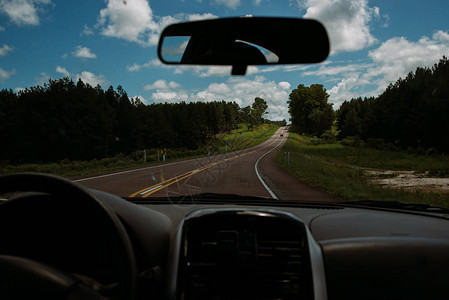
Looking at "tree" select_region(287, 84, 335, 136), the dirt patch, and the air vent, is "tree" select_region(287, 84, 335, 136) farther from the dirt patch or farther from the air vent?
the dirt patch

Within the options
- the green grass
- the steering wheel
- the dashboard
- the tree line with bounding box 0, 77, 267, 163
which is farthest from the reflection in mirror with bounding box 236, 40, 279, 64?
the green grass

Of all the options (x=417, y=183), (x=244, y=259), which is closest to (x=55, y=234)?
(x=244, y=259)

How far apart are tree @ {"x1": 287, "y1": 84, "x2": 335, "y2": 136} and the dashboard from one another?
150cm

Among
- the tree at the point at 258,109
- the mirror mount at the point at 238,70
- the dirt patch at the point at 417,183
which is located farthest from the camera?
the dirt patch at the point at 417,183

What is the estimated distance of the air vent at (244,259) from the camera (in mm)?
1575

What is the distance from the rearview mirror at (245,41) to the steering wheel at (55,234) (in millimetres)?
1011

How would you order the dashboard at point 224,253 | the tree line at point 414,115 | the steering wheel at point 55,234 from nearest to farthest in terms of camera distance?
1. the steering wheel at point 55,234
2. the dashboard at point 224,253
3. the tree line at point 414,115

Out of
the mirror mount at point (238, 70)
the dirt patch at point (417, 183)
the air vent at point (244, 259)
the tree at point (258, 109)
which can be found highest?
the mirror mount at point (238, 70)

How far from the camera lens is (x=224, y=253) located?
1.61m

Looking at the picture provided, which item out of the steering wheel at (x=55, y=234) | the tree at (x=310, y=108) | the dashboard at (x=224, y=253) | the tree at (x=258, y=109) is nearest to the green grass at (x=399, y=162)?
the tree at (x=310, y=108)

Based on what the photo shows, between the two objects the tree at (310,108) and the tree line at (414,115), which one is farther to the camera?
the tree line at (414,115)

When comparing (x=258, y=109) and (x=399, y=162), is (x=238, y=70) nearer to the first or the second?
(x=258, y=109)

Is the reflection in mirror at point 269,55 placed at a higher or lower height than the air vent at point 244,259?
higher

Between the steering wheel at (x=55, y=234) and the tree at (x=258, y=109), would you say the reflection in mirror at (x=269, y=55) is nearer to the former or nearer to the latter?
the tree at (x=258, y=109)
